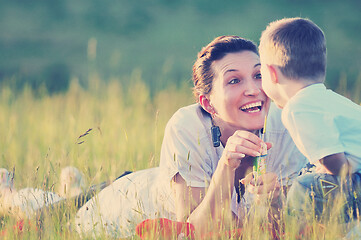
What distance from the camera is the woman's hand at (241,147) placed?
9.75ft

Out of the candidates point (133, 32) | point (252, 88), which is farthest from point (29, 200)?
point (133, 32)

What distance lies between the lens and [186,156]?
11.4 feet

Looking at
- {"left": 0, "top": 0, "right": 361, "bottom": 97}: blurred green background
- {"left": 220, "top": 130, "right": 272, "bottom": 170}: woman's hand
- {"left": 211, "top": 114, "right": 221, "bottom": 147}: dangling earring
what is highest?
{"left": 0, "top": 0, "right": 361, "bottom": 97}: blurred green background

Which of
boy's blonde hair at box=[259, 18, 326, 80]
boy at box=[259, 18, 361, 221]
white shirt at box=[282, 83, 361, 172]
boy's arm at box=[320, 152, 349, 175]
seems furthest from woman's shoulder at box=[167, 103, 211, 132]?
boy's arm at box=[320, 152, 349, 175]

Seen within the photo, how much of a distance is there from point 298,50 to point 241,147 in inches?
23.0

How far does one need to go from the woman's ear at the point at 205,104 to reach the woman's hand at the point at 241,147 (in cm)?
56

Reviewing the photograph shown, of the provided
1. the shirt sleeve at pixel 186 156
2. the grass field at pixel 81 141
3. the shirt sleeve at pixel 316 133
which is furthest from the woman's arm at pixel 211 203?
the shirt sleeve at pixel 316 133

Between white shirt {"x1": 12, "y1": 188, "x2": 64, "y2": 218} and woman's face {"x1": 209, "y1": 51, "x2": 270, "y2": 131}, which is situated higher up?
woman's face {"x1": 209, "y1": 51, "x2": 270, "y2": 131}

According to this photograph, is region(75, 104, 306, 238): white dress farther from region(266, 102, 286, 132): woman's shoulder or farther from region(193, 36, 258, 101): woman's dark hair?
region(193, 36, 258, 101): woman's dark hair

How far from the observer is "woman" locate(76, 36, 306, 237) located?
10.6 ft

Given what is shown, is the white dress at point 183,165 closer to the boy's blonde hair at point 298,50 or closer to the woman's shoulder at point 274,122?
the woman's shoulder at point 274,122

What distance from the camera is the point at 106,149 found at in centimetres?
564

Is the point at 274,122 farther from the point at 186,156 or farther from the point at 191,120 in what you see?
the point at 186,156

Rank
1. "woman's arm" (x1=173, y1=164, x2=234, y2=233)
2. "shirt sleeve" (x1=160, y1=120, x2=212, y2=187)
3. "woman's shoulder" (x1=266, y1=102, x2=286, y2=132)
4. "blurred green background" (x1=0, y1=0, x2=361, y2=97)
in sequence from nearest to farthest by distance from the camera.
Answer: "woman's arm" (x1=173, y1=164, x2=234, y2=233) → "shirt sleeve" (x1=160, y1=120, x2=212, y2=187) → "woman's shoulder" (x1=266, y1=102, x2=286, y2=132) → "blurred green background" (x1=0, y1=0, x2=361, y2=97)
